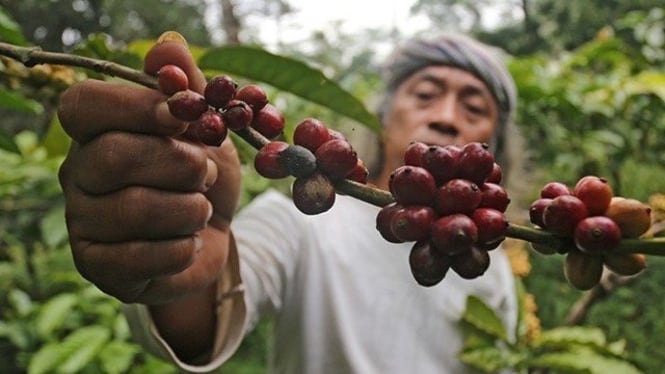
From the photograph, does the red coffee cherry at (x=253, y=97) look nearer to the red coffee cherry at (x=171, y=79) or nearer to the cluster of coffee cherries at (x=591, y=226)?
the red coffee cherry at (x=171, y=79)

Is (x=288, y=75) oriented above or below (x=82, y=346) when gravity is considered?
above

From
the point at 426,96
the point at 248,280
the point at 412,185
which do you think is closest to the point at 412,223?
the point at 412,185

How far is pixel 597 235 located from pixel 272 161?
22 cm

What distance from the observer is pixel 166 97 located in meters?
0.59

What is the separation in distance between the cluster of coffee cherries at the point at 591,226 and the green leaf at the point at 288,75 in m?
0.37

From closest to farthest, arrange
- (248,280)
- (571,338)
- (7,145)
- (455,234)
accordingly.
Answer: (455,234) < (7,145) < (248,280) < (571,338)

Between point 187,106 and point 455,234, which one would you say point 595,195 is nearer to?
point 455,234

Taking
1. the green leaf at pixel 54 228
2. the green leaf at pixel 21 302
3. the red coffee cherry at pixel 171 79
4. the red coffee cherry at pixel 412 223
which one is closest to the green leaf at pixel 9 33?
the red coffee cherry at pixel 171 79

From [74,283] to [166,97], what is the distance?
1.94m

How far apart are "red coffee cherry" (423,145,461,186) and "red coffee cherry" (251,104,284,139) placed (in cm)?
12

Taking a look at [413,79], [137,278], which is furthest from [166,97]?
[413,79]

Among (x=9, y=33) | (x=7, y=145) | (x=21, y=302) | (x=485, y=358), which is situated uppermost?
(x=9, y=33)

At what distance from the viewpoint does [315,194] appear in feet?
1.59

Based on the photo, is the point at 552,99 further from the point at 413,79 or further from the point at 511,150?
the point at 413,79
